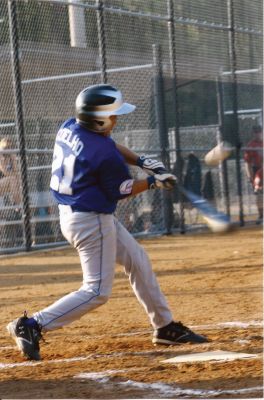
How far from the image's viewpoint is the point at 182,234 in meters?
17.2

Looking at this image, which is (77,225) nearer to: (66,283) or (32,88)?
(66,283)

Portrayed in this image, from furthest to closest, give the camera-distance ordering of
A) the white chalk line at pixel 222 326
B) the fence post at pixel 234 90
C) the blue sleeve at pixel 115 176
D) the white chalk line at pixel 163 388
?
1. the fence post at pixel 234 90
2. the white chalk line at pixel 222 326
3. the blue sleeve at pixel 115 176
4. the white chalk line at pixel 163 388

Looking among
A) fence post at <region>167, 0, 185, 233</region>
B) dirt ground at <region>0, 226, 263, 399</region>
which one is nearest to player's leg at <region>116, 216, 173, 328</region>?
dirt ground at <region>0, 226, 263, 399</region>

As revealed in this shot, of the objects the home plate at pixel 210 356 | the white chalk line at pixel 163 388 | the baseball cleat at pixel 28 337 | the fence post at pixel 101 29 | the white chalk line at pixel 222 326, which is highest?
the fence post at pixel 101 29

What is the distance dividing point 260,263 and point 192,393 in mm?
7102

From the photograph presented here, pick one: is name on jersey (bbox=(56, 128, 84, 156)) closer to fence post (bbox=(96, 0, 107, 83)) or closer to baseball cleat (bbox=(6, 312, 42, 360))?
baseball cleat (bbox=(6, 312, 42, 360))

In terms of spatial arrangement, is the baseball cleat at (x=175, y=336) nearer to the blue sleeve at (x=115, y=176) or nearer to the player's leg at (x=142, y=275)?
the player's leg at (x=142, y=275)

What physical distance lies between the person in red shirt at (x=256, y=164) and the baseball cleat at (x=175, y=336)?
42.7 feet

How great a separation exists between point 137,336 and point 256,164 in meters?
13.0

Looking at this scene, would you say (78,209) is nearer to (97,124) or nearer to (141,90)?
(97,124)

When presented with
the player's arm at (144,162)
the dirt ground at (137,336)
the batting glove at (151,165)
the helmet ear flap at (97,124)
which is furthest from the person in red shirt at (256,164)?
the helmet ear flap at (97,124)

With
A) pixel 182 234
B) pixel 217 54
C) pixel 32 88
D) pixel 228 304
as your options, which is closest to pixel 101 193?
pixel 228 304

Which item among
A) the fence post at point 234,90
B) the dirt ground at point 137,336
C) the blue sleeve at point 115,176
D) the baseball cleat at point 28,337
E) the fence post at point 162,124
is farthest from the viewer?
the fence post at point 234,90

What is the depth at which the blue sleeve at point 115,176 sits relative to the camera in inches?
246
